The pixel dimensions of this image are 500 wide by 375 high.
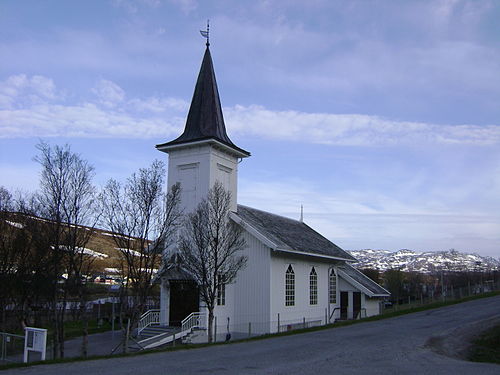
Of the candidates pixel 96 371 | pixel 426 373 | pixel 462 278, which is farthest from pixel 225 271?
pixel 462 278

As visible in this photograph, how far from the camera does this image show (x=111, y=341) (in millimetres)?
24875

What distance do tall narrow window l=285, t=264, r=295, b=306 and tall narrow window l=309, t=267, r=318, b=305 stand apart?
257 cm

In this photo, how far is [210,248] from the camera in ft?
74.2

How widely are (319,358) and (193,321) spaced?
10078 millimetres

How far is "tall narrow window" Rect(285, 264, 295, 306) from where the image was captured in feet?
87.4

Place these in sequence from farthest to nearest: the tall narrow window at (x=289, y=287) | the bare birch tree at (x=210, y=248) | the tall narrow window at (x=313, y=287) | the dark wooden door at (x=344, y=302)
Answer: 1. the dark wooden door at (x=344, y=302)
2. the tall narrow window at (x=313, y=287)
3. the tall narrow window at (x=289, y=287)
4. the bare birch tree at (x=210, y=248)

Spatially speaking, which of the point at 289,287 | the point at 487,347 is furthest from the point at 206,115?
the point at 487,347

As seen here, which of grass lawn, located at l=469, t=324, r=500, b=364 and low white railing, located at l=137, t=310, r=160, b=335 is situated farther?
low white railing, located at l=137, t=310, r=160, b=335

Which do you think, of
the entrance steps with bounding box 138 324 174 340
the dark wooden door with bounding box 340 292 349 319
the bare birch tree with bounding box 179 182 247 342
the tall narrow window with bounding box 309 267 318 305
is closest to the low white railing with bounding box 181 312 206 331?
the entrance steps with bounding box 138 324 174 340

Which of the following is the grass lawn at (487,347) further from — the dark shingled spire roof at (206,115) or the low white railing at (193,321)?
the dark shingled spire roof at (206,115)

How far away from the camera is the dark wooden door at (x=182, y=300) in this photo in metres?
24.5

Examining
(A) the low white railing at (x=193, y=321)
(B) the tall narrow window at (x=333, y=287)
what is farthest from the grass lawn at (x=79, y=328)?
(B) the tall narrow window at (x=333, y=287)

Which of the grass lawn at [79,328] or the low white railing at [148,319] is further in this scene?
the grass lawn at [79,328]

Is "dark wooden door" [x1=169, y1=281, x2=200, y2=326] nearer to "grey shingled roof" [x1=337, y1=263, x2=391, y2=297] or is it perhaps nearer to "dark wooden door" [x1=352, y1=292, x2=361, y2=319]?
Answer: "grey shingled roof" [x1=337, y1=263, x2=391, y2=297]
